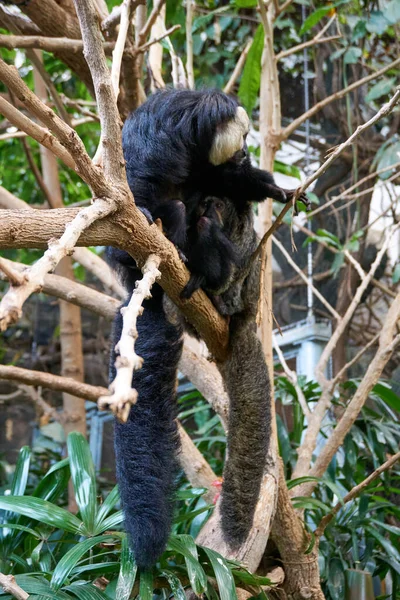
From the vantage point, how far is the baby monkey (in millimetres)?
1939

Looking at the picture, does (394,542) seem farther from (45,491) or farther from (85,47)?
(85,47)

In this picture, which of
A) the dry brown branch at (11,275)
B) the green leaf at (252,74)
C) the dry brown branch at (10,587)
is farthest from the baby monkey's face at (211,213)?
the dry brown branch at (11,275)

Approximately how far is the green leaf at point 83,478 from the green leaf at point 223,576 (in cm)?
45

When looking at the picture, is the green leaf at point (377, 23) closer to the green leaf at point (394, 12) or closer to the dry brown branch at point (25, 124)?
the green leaf at point (394, 12)

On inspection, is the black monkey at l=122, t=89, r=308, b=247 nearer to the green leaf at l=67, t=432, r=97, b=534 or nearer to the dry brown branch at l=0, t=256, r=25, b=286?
the green leaf at l=67, t=432, r=97, b=534

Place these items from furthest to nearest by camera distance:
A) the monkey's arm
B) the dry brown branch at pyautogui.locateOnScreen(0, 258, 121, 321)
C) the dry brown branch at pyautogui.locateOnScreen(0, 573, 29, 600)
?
1. the dry brown branch at pyautogui.locateOnScreen(0, 258, 121, 321)
2. the monkey's arm
3. the dry brown branch at pyautogui.locateOnScreen(0, 573, 29, 600)

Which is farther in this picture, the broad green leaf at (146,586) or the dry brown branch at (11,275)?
the broad green leaf at (146,586)

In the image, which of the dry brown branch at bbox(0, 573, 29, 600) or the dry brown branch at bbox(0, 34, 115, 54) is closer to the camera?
the dry brown branch at bbox(0, 573, 29, 600)

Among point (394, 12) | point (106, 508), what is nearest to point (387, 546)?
point (106, 508)

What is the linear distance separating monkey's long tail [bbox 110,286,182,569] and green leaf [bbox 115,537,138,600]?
135 millimetres

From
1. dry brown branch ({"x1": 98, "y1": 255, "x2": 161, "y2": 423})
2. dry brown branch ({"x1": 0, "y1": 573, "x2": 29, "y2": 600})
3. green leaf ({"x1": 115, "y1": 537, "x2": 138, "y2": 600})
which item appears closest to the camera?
dry brown branch ({"x1": 98, "y1": 255, "x2": 161, "y2": 423})

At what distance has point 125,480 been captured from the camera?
5.76 ft

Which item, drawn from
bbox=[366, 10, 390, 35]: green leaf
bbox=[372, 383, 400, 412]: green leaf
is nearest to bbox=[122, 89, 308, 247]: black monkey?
bbox=[372, 383, 400, 412]: green leaf

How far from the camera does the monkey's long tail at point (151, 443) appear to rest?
1.67m
